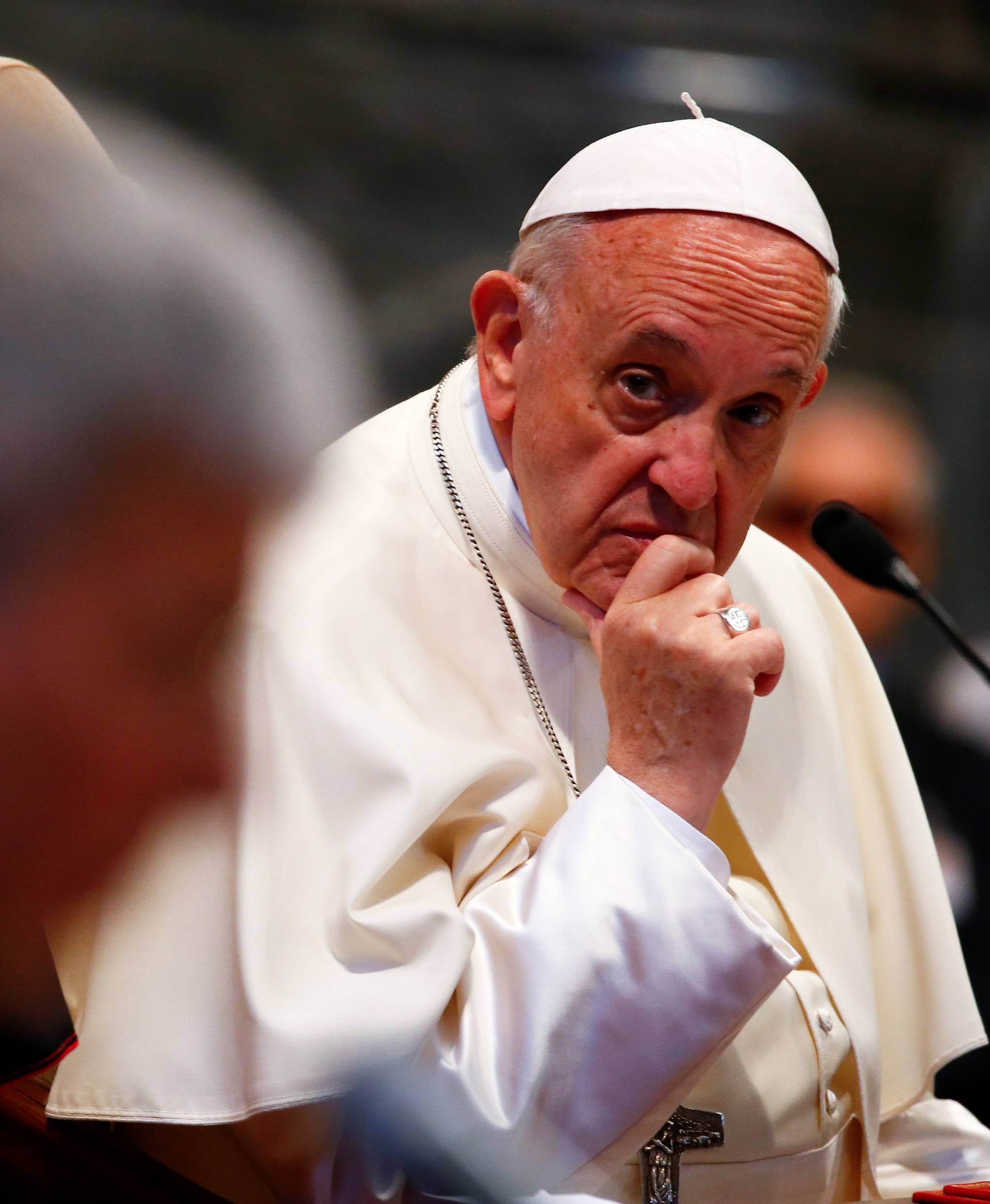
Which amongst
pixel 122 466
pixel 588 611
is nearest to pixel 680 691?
pixel 588 611

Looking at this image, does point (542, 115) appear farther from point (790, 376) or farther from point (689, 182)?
point (790, 376)

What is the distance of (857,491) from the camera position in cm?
443

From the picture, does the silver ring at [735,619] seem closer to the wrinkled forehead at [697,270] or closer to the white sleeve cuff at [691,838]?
the white sleeve cuff at [691,838]

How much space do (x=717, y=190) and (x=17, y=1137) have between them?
1.84 meters

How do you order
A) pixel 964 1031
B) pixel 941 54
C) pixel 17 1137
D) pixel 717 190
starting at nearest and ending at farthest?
pixel 17 1137 → pixel 717 190 → pixel 964 1031 → pixel 941 54

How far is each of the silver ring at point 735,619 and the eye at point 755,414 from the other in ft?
1.18

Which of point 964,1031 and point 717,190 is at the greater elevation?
point 717,190

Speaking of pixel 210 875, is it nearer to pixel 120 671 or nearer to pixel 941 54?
pixel 120 671

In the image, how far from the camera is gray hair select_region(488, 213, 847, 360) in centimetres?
248

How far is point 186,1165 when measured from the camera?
223 centimetres

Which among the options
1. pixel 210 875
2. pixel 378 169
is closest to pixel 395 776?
pixel 210 875

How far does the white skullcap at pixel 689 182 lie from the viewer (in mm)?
2469

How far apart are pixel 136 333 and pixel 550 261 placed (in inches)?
65.3

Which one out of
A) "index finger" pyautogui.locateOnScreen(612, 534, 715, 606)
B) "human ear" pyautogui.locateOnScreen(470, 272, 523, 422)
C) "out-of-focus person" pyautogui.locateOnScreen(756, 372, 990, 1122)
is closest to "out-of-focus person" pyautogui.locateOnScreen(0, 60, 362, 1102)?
"index finger" pyautogui.locateOnScreen(612, 534, 715, 606)
